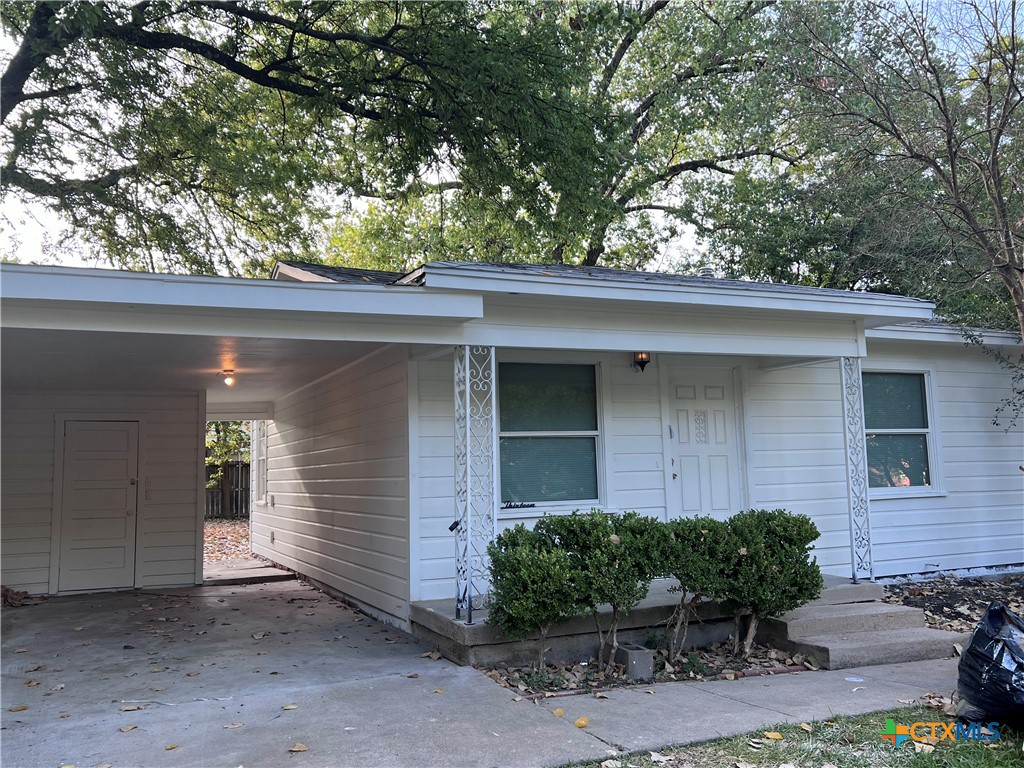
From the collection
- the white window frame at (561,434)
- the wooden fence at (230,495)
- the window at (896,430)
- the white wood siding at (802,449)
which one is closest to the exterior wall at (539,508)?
the white window frame at (561,434)

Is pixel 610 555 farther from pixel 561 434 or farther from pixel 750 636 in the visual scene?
pixel 561 434

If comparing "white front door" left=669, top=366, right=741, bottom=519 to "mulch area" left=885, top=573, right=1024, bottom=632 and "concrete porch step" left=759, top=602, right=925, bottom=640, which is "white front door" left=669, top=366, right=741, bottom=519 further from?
"mulch area" left=885, top=573, right=1024, bottom=632

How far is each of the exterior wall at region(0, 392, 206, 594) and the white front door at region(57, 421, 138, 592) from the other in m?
0.10

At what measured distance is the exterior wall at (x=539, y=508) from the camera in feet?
22.9

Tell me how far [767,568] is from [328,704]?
338 centimetres

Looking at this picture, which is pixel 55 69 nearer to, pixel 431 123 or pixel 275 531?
pixel 431 123

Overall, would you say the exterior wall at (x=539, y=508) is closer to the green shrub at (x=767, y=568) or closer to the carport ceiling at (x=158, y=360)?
the carport ceiling at (x=158, y=360)

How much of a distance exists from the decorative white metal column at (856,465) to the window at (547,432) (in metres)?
2.59

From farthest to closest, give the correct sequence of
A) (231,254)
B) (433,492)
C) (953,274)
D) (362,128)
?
1. (231,254)
2. (362,128)
3. (953,274)
4. (433,492)

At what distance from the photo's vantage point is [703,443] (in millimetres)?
8398

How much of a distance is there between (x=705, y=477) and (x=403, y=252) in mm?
11549

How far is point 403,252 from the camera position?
18.2 metres

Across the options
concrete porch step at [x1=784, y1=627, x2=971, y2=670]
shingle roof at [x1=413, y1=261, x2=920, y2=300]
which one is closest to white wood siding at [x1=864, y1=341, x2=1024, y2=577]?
shingle roof at [x1=413, y1=261, x2=920, y2=300]

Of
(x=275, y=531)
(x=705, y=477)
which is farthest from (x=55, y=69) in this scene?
(x=705, y=477)
